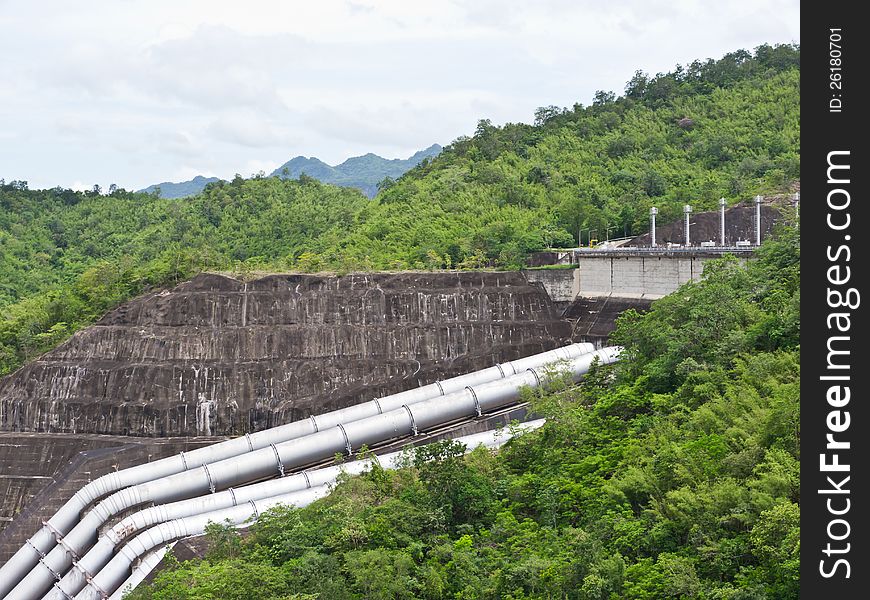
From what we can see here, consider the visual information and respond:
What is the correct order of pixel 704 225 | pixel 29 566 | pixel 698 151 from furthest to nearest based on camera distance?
pixel 698 151
pixel 704 225
pixel 29 566

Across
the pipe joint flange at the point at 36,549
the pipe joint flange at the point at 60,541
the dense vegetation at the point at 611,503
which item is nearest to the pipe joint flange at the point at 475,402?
the dense vegetation at the point at 611,503

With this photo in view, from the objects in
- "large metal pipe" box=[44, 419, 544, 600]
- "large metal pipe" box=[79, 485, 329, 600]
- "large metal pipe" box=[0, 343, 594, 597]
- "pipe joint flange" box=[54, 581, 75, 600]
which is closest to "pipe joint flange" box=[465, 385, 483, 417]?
"large metal pipe" box=[44, 419, 544, 600]

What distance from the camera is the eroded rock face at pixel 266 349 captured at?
141 feet

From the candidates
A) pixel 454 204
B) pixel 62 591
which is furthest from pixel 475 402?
pixel 454 204

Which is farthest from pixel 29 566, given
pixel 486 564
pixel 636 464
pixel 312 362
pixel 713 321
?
pixel 713 321

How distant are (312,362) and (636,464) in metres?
20.7

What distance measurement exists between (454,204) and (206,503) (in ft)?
111

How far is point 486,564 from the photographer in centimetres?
2464

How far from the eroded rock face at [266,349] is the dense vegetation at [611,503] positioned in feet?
35.5

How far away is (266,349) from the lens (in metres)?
44.5

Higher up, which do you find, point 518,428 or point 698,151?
point 698,151

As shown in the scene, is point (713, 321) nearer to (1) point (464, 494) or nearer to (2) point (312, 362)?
(1) point (464, 494)
